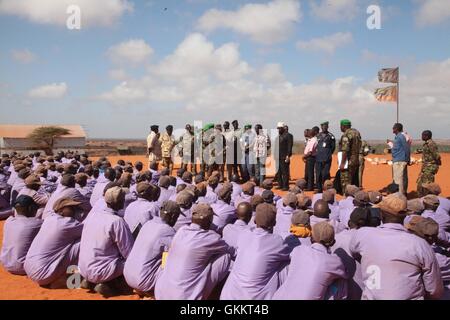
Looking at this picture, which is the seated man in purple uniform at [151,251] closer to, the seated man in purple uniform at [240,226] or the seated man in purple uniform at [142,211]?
the seated man in purple uniform at [240,226]

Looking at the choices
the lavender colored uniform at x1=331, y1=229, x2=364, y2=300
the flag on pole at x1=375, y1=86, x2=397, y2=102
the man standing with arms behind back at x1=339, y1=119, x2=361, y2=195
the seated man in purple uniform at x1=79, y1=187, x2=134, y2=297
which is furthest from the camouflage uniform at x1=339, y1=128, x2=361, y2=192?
the seated man in purple uniform at x1=79, y1=187, x2=134, y2=297

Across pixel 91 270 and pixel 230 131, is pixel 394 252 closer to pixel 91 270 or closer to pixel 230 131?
pixel 91 270

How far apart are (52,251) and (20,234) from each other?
25.8 inches

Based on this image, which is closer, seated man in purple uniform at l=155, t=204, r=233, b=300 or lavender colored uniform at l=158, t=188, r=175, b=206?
Answer: seated man in purple uniform at l=155, t=204, r=233, b=300

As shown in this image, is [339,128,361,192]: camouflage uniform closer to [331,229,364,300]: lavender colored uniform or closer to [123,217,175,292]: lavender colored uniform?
[331,229,364,300]: lavender colored uniform

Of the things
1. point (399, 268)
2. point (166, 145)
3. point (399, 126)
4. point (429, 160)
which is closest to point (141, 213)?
point (399, 268)

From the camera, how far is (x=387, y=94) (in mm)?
13344

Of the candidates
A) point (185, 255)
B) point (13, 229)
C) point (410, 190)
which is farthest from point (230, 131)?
point (185, 255)

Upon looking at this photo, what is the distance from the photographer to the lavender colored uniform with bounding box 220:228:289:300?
3.85 metres

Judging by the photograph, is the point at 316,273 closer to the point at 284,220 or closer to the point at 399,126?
the point at 284,220

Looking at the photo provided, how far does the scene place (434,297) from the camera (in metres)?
3.49

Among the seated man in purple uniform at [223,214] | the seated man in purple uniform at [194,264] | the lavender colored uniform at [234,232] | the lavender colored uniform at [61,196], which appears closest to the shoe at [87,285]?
the seated man in purple uniform at [194,264]

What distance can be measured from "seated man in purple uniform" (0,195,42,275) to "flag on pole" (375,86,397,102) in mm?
11370

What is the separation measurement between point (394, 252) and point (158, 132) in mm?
11633
